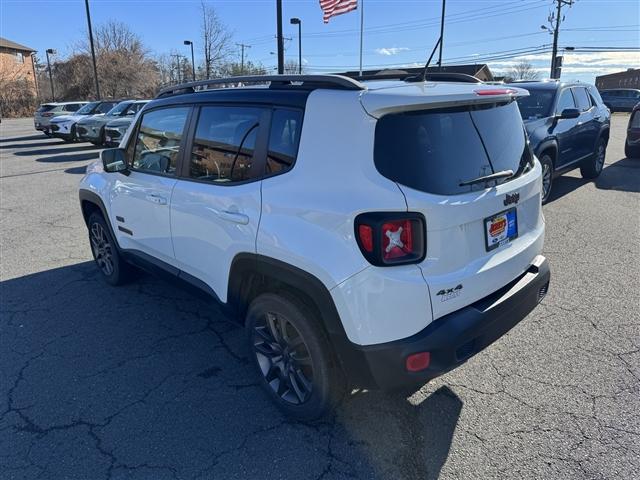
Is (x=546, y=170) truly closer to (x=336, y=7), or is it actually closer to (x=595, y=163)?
(x=595, y=163)

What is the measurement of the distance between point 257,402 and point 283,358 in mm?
389

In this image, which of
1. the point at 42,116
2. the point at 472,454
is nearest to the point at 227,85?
the point at 472,454

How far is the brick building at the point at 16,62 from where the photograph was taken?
55.7 metres

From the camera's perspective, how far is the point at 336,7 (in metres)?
14.9

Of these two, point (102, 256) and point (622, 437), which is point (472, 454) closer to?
point (622, 437)

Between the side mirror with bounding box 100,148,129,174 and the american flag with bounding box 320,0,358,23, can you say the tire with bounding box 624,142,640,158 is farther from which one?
the side mirror with bounding box 100,148,129,174

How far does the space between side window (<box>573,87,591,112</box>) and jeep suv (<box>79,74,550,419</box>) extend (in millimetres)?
6312

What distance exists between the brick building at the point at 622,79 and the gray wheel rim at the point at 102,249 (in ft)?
282

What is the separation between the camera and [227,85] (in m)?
3.37

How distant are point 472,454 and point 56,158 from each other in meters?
16.2

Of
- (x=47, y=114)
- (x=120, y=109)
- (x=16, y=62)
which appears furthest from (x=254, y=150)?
(x=16, y=62)

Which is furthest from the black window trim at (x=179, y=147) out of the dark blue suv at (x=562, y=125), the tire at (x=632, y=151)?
the tire at (x=632, y=151)

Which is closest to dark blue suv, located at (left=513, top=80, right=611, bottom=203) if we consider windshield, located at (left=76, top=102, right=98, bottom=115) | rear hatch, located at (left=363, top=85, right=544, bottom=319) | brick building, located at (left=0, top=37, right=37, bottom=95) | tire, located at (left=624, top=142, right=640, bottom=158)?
tire, located at (left=624, top=142, right=640, bottom=158)

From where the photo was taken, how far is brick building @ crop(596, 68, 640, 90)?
2970 inches
